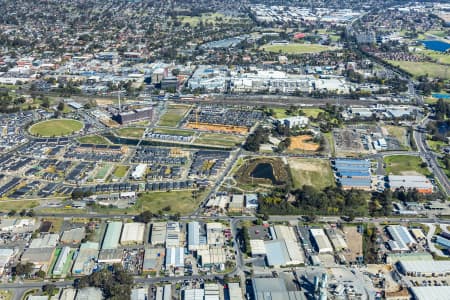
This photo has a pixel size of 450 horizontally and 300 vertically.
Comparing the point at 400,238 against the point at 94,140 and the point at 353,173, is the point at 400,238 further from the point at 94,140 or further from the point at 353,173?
the point at 94,140

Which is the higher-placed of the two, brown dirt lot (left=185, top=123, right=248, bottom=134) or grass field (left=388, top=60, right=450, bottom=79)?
grass field (left=388, top=60, right=450, bottom=79)

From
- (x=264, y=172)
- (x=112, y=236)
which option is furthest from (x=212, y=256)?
(x=264, y=172)

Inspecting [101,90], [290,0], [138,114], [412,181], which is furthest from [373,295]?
[290,0]

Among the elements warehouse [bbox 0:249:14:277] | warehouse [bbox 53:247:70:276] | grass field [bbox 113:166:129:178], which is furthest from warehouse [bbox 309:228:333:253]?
warehouse [bbox 0:249:14:277]

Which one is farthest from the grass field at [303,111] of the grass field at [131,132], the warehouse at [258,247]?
the warehouse at [258,247]

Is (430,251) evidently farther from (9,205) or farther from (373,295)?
(9,205)

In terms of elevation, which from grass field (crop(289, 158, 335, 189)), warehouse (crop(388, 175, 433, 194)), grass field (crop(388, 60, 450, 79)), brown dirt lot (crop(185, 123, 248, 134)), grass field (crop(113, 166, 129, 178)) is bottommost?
warehouse (crop(388, 175, 433, 194))

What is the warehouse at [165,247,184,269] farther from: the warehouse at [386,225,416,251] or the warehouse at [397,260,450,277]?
the warehouse at [386,225,416,251]
